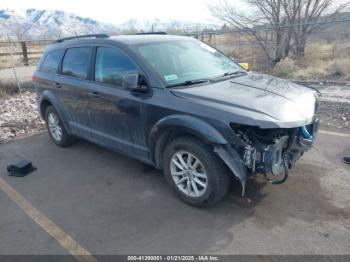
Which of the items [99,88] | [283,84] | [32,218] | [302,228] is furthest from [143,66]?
[302,228]

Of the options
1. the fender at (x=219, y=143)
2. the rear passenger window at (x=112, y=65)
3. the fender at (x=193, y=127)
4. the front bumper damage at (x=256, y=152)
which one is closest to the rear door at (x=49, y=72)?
the rear passenger window at (x=112, y=65)

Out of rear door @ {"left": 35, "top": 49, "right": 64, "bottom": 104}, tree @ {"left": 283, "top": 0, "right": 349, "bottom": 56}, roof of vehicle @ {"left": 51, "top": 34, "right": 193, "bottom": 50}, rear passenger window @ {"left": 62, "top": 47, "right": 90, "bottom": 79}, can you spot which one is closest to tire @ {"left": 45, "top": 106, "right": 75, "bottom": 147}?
rear door @ {"left": 35, "top": 49, "right": 64, "bottom": 104}

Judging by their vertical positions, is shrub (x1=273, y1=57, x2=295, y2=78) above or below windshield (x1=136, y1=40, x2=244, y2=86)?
below

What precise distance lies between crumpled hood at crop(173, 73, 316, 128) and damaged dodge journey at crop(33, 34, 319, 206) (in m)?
0.01

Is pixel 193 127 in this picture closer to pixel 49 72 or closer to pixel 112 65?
pixel 112 65

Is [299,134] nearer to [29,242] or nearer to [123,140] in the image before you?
[123,140]

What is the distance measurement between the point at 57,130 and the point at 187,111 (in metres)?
3.26

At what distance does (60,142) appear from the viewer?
5789 mm

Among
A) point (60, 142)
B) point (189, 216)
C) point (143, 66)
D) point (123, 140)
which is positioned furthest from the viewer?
point (60, 142)

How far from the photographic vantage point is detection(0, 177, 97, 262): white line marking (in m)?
3.02

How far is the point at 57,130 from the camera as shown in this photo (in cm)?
578

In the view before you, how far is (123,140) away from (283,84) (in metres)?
2.19

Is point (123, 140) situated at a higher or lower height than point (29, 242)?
higher

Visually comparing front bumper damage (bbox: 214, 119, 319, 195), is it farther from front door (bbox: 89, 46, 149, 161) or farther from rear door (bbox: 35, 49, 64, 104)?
rear door (bbox: 35, 49, 64, 104)
